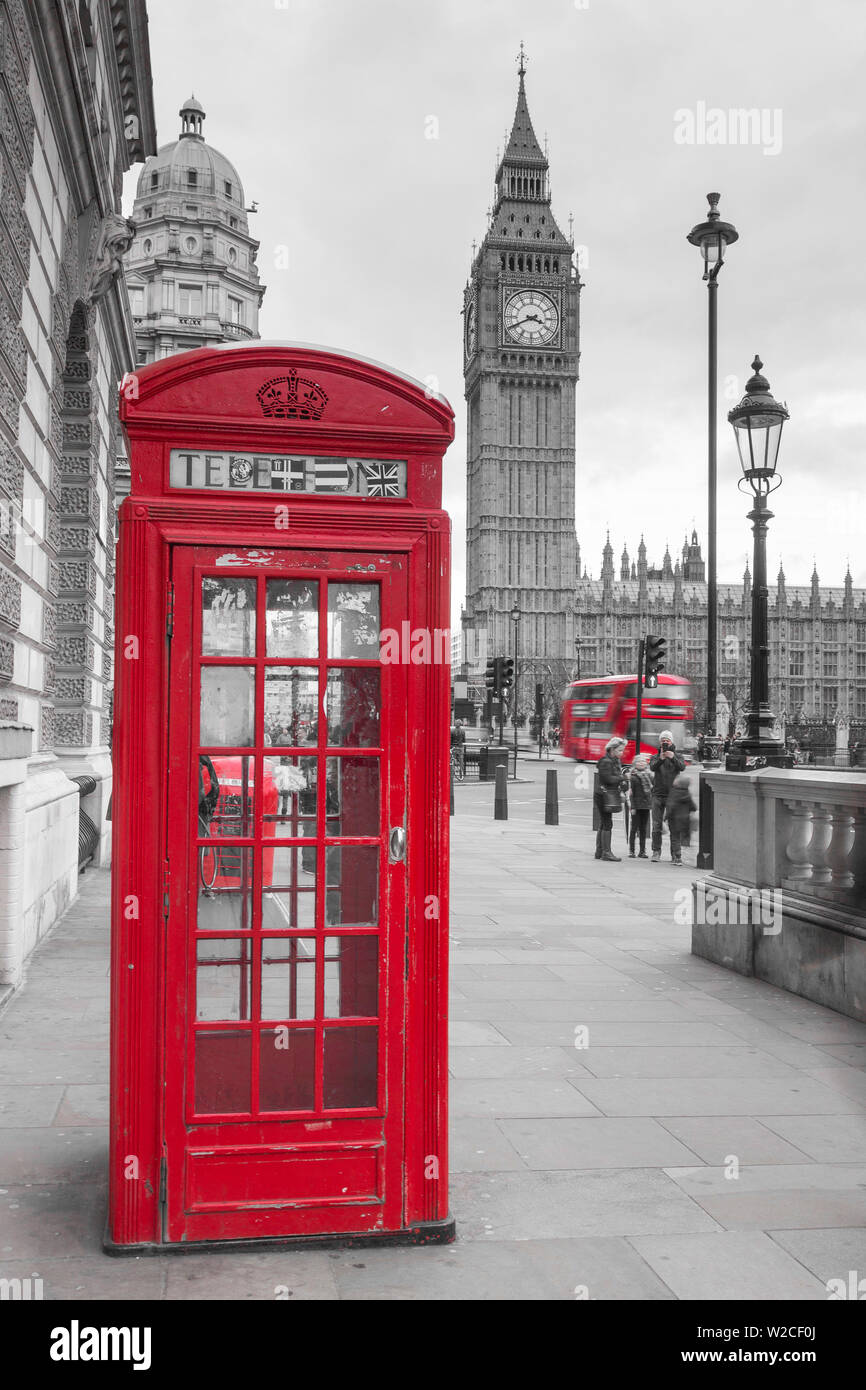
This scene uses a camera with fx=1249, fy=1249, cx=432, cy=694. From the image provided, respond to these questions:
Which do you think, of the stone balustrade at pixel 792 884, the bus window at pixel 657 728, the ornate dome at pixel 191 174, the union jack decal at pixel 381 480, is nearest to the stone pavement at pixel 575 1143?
the stone balustrade at pixel 792 884

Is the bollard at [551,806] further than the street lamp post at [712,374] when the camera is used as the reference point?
Yes

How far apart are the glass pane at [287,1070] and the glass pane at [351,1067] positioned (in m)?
0.05

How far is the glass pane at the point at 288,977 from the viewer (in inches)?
145

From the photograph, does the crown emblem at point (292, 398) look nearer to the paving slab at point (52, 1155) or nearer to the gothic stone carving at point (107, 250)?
the paving slab at point (52, 1155)

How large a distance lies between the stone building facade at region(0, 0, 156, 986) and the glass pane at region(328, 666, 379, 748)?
338 centimetres

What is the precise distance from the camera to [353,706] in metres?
3.70

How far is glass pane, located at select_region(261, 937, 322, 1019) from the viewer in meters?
3.68

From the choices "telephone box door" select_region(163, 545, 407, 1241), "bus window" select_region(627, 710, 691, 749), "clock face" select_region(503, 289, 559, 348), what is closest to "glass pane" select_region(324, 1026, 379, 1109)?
"telephone box door" select_region(163, 545, 407, 1241)

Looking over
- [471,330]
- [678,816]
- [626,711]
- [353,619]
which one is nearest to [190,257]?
[626,711]

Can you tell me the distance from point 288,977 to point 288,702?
0.83 meters

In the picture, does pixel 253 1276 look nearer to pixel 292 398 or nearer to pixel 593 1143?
pixel 593 1143

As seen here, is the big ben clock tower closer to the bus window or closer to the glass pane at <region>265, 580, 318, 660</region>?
the bus window
